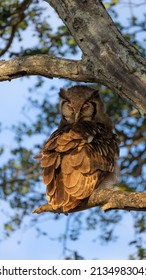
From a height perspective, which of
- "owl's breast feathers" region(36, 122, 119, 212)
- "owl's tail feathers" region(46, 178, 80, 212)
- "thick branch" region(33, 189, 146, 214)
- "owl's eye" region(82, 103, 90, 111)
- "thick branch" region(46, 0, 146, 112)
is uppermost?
Result: "owl's eye" region(82, 103, 90, 111)

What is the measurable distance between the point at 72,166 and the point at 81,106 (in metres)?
1.06

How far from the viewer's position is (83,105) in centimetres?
567

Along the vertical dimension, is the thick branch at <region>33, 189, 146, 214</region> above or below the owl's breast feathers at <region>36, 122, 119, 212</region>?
below

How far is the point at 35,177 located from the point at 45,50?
1671 mm

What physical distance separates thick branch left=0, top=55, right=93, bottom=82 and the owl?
22.8 inches

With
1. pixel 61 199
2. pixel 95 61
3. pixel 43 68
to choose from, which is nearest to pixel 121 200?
pixel 61 199

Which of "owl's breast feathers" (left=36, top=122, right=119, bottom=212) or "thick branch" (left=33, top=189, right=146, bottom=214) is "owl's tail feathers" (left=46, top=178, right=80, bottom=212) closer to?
"owl's breast feathers" (left=36, top=122, right=119, bottom=212)

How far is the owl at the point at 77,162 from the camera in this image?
15.2ft

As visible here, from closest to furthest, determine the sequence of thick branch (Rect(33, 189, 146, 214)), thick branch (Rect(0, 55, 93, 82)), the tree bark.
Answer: thick branch (Rect(33, 189, 146, 214))
the tree bark
thick branch (Rect(0, 55, 93, 82))

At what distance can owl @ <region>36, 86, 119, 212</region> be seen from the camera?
15.2 ft

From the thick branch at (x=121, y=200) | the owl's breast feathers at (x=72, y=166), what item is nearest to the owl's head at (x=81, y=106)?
the owl's breast feathers at (x=72, y=166)

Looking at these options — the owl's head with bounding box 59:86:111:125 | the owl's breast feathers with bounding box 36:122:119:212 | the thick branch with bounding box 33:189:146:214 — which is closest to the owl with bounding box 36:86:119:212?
the owl's breast feathers with bounding box 36:122:119:212

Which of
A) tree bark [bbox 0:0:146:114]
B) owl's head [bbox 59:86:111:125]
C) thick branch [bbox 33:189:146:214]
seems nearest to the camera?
thick branch [bbox 33:189:146:214]

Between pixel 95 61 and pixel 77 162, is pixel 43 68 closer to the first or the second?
pixel 95 61
